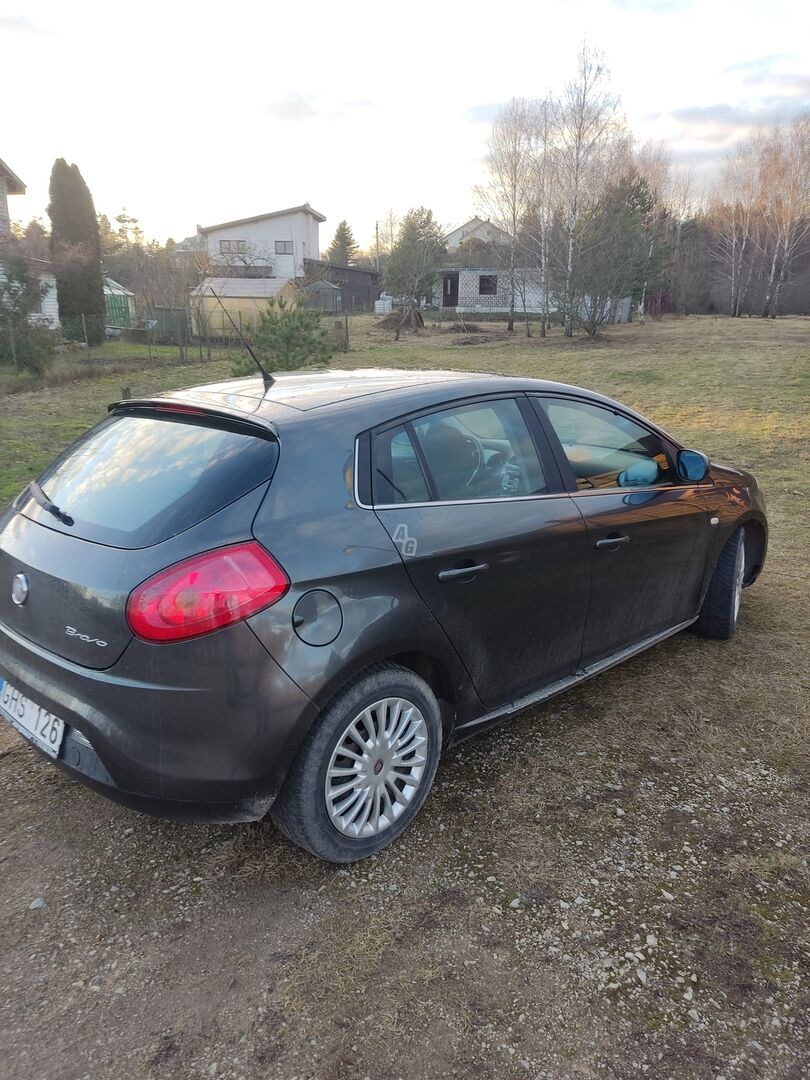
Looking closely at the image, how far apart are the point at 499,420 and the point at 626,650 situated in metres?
1.33

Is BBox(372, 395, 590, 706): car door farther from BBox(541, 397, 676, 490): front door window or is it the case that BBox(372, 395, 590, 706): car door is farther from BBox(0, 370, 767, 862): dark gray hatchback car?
BBox(541, 397, 676, 490): front door window

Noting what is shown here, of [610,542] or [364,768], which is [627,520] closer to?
[610,542]

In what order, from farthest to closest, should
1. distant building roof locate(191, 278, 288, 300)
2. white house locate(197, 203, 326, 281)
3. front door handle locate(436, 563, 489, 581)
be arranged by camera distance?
white house locate(197, 203, 326, 281) < distant building roof locate(191, 278, 288, 300) < front door handle locate(436, 563, 489, 581)

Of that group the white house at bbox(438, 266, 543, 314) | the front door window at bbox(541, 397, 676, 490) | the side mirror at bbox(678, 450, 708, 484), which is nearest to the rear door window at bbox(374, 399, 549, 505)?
the front door window at bbox(541, 397, 676, 490)

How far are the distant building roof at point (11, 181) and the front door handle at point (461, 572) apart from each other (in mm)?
29626

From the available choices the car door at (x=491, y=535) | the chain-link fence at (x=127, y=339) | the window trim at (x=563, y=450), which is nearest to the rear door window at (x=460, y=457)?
the car door at (x=491, y=535)

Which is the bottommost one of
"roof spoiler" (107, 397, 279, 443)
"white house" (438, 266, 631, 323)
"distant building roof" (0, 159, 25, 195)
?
"roof spoiler" (107, 397, 279, 443)

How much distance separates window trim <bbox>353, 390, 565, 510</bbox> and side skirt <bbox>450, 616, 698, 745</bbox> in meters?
A: 0.83

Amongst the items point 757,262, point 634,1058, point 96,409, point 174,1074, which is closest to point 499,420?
point 634,1058

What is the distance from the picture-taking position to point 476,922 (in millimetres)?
2301

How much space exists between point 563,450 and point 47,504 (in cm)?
209

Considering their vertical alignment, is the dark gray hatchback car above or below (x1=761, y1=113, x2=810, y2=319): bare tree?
below

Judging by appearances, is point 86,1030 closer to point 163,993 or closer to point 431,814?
point 163,993

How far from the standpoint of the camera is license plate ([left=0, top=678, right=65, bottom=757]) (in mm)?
2291
